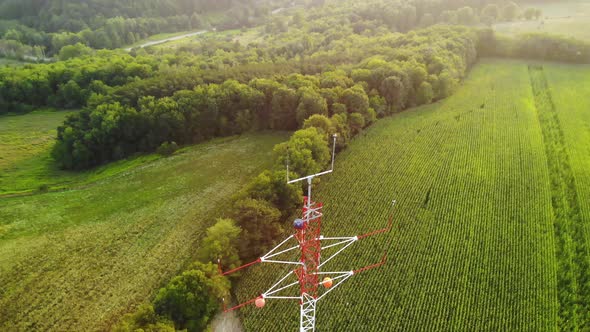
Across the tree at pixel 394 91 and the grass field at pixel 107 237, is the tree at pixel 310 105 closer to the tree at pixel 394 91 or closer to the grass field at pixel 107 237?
the grass field at pixel 107 237

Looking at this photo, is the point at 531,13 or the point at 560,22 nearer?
the point at 560,22

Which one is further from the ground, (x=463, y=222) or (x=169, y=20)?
(x=169, y=20)

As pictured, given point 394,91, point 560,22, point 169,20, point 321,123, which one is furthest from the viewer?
point 169,20

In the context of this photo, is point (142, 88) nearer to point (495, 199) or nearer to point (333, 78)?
point (333, 78)

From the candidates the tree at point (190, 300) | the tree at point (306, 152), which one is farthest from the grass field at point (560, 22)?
the tree at point (190, 300)

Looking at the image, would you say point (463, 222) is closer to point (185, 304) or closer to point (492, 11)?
point (185, 304)

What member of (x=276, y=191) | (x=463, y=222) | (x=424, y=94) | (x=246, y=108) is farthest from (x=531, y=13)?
(x=276, y=191)
